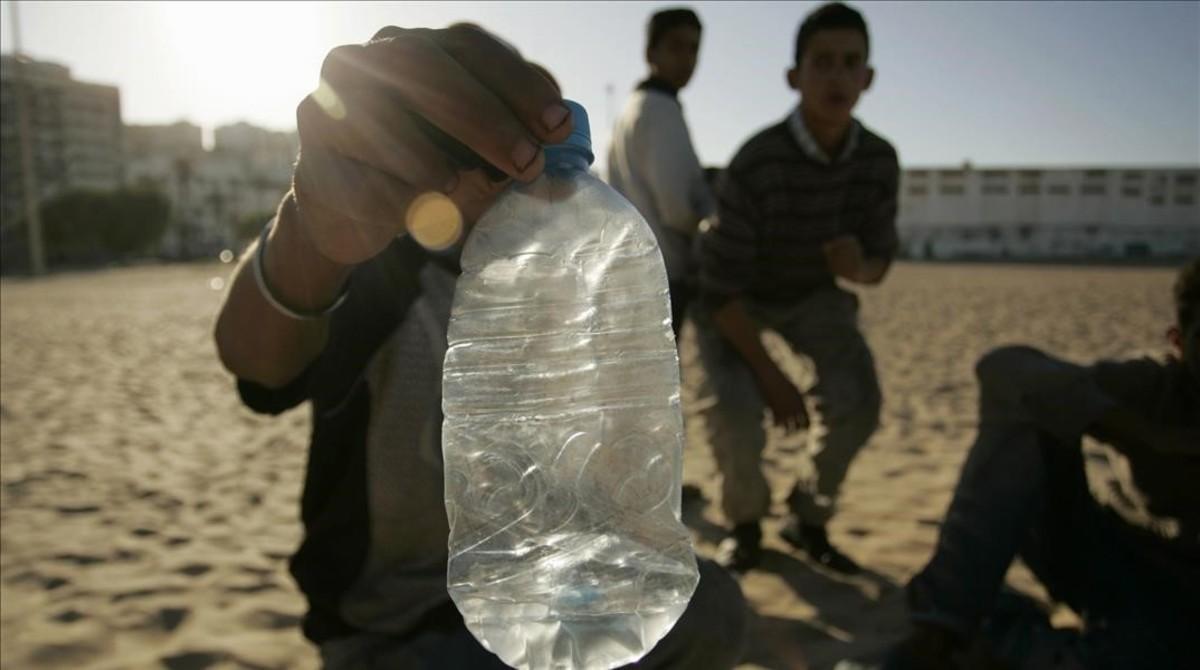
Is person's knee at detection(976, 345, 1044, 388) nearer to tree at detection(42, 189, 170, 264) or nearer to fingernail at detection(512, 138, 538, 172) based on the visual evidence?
fingernail at detection(512, 138, 538, 172)

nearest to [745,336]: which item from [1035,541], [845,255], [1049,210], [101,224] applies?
[845,255]

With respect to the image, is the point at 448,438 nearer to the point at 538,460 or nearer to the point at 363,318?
the point at 538,460

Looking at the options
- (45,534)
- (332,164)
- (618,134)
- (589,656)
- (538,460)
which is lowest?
(45,534)

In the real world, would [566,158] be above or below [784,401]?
above

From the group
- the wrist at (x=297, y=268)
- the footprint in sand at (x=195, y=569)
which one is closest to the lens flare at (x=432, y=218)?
the wrist at (x=297, y=268)

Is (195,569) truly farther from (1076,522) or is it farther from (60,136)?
(60,136)

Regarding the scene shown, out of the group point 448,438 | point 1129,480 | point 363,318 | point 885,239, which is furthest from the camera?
point 885,239

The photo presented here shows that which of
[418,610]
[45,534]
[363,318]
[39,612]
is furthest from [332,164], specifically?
[45,534]
